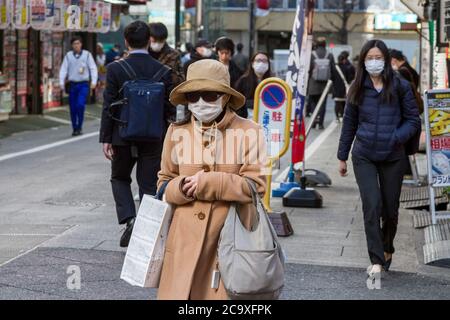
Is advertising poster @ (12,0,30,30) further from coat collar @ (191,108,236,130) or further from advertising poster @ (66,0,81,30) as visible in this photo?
coat collar @ (191,108,236,130)

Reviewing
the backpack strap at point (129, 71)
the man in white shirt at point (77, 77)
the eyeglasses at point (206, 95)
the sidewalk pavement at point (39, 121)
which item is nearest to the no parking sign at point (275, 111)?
the backpack strap at point (129, 71)

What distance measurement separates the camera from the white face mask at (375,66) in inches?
340

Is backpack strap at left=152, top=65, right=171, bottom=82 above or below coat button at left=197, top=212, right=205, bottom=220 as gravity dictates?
above

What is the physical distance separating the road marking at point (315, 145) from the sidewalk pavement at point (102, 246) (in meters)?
0.85

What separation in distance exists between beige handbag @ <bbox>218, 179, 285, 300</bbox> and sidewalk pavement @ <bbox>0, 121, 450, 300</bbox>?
2.44 m

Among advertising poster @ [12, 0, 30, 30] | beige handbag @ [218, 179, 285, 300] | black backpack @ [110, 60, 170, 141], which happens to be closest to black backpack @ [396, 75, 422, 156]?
black backpack @ [110, 60, 170, 141]

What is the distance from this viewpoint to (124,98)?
30.0 feet

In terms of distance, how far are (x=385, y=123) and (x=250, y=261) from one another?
12.0 feet

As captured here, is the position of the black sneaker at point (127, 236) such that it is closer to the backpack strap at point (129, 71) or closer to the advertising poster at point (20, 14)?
the backpack strap at point (129, 71)

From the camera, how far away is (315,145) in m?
22.0

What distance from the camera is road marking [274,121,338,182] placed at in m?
15.9

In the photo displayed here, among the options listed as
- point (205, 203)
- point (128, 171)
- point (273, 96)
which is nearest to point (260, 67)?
point (273, 96)

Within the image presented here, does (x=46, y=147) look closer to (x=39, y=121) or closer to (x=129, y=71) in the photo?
(x=39, y=121)

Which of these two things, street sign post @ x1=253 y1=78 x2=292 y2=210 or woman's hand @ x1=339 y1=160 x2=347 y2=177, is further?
street sign post @ x1=253 y1=78 x2=292 y2=210
